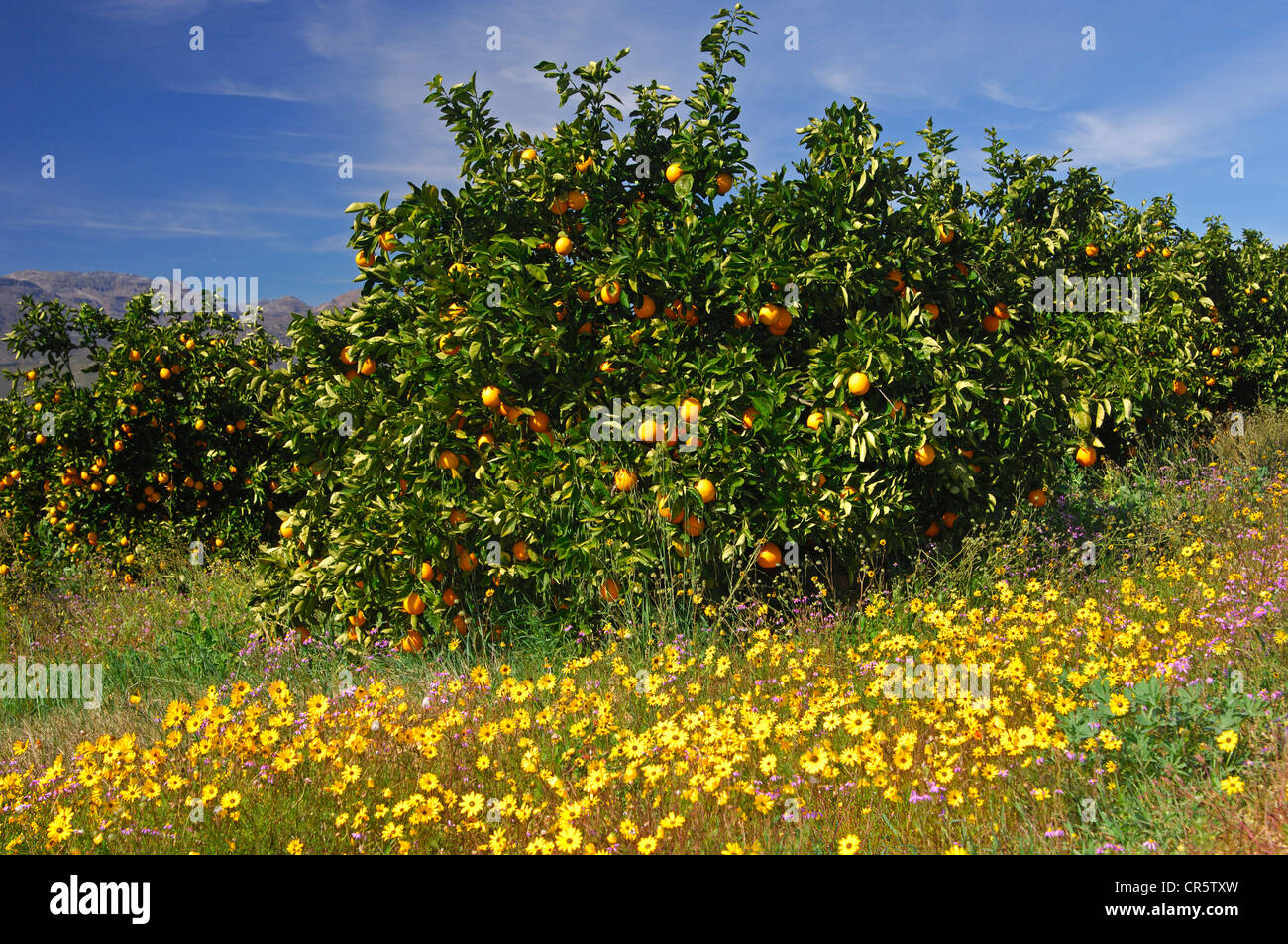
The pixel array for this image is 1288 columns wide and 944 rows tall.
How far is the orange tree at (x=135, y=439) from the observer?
7.72 metres

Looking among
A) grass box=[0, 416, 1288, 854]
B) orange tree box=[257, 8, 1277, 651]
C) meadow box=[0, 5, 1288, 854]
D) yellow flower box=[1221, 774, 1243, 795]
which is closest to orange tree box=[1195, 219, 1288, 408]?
meadow box=[0, 5, 1288, 854]

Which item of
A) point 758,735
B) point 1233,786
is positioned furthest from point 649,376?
point 1233,786

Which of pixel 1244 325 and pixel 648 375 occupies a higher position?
pixel 1244 325

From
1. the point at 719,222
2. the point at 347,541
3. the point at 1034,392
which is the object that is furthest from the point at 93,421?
the point at 1034,392

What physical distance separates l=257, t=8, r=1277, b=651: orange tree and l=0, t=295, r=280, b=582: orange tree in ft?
11.0

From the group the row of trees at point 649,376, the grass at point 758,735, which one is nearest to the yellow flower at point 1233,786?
the grass at point 758,735

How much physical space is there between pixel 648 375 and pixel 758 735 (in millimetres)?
2056

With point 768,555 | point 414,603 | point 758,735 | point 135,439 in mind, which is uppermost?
point 135,439

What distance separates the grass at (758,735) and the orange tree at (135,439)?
3034 mm

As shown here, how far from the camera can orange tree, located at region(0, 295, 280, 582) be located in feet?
25.3

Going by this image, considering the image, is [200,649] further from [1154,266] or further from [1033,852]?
[1154,266]

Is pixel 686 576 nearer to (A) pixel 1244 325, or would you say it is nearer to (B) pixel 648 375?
(B) pixel 648 375

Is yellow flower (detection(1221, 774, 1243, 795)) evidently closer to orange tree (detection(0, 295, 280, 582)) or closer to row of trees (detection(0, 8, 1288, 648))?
row of trees (detection(0, 8, 1288, 648))

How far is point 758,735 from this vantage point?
2693mm
